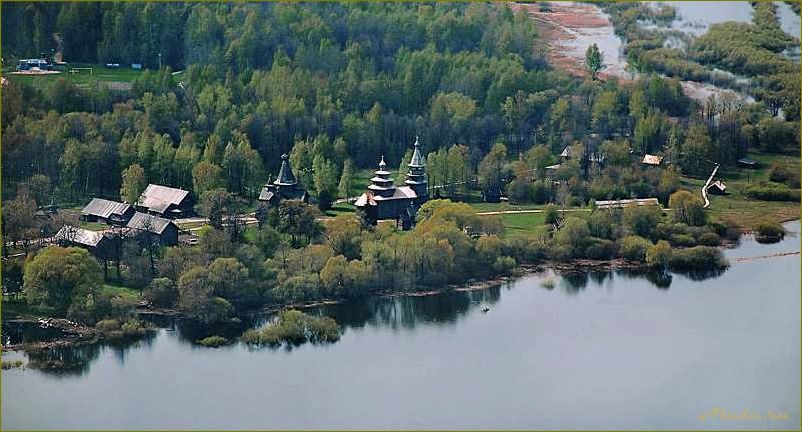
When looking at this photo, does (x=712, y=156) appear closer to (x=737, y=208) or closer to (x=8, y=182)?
(x=737, y=208)

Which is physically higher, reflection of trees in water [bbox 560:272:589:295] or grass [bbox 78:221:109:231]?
grass [bbox 78:221:109:231]

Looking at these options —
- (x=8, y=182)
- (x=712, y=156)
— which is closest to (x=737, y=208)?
(x=712, y=156)

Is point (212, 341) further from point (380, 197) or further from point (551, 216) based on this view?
point (551, 216)

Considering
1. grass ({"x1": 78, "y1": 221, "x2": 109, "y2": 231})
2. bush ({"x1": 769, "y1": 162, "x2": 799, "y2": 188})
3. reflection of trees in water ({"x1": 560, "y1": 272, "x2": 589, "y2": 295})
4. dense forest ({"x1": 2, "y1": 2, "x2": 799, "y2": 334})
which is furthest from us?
bush ({"x1": 769, "y1": 162, "x2": 799, "y2": 188})

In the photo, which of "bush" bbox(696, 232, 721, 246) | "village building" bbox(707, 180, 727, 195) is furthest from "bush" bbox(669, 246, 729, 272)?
"village building" bbox(707, 180, 727, 195)

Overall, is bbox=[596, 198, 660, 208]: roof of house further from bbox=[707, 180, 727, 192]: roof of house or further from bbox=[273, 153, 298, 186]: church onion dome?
bbox=[273, 153, 298, 186]: church onion dome

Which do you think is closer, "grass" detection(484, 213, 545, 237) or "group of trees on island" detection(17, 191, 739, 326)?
"group of trees on island" detection(17, 191, 739, 326)

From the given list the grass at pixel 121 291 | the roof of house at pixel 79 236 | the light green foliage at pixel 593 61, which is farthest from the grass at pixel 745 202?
the roof of house at pixel 79 236
